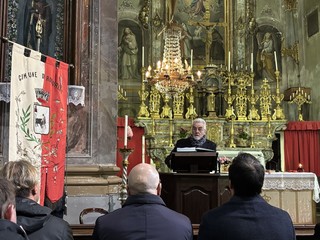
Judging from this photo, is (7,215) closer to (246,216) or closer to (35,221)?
(35,221)

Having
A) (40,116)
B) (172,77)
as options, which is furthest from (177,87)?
(40,116)

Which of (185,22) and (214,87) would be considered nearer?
(214,87)

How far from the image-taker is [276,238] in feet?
8.30

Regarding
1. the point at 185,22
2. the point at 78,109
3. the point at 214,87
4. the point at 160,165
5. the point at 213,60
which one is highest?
the point at 185,22

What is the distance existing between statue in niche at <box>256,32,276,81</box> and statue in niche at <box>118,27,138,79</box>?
3715 mm

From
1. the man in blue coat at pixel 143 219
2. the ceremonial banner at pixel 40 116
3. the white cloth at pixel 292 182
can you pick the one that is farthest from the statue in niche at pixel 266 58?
the man in blue coat at pixel 143 219

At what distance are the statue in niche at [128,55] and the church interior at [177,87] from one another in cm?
3

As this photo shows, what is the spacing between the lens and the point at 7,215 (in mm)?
2025

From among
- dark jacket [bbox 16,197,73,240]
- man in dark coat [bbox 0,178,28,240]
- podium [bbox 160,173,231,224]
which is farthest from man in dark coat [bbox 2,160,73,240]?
podium [bbox 160,173,231,224]

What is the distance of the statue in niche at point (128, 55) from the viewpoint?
45.6 ft

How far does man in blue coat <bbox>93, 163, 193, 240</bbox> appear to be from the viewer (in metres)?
2.55

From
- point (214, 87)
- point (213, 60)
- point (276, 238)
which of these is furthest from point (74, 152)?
point (213, 60)

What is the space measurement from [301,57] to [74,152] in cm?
1012

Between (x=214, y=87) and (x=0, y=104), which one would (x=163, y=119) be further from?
(x=0, y=104)
